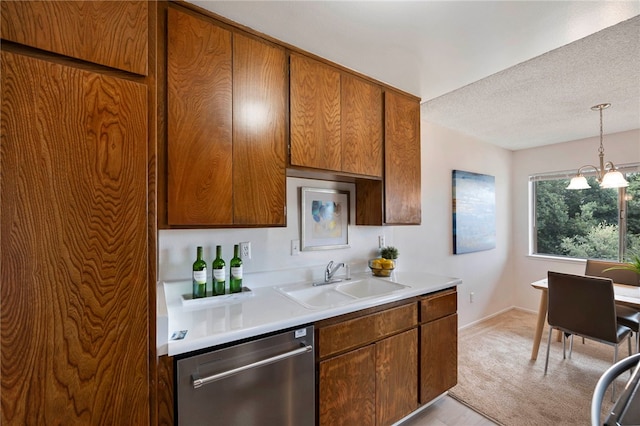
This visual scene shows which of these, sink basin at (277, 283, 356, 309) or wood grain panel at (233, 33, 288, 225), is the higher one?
wood grain panel at (233, 33, 288, 225)

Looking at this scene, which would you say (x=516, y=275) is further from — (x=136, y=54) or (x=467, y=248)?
(x=136, y=54)

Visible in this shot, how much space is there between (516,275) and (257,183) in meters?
4.30

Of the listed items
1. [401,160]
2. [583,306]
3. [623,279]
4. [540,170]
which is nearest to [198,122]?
[401,160]

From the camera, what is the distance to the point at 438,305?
6.08 ft

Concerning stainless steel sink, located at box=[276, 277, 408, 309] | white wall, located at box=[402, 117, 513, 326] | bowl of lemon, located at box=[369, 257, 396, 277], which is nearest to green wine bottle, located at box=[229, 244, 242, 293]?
stainless steel sink, located at box=[276, 277, 408, 309]

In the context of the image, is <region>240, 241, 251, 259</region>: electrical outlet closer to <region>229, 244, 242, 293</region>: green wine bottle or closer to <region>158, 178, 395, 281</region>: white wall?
<region>158, 178, 395, 281</region>: white wall

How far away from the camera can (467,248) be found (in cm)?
326

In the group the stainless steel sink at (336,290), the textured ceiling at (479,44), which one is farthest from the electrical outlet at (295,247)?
the textured ceiling at (479,44)

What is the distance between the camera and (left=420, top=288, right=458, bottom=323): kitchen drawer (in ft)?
5.80

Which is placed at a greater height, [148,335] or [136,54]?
[136,54]

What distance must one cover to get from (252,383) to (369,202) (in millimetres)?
1427

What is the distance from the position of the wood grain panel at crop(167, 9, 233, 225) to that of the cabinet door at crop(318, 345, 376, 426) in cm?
92

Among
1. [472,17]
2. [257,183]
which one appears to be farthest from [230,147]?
[472,17]

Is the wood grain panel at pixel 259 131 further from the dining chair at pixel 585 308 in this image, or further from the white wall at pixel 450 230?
the dining chair at pixel 585 308
